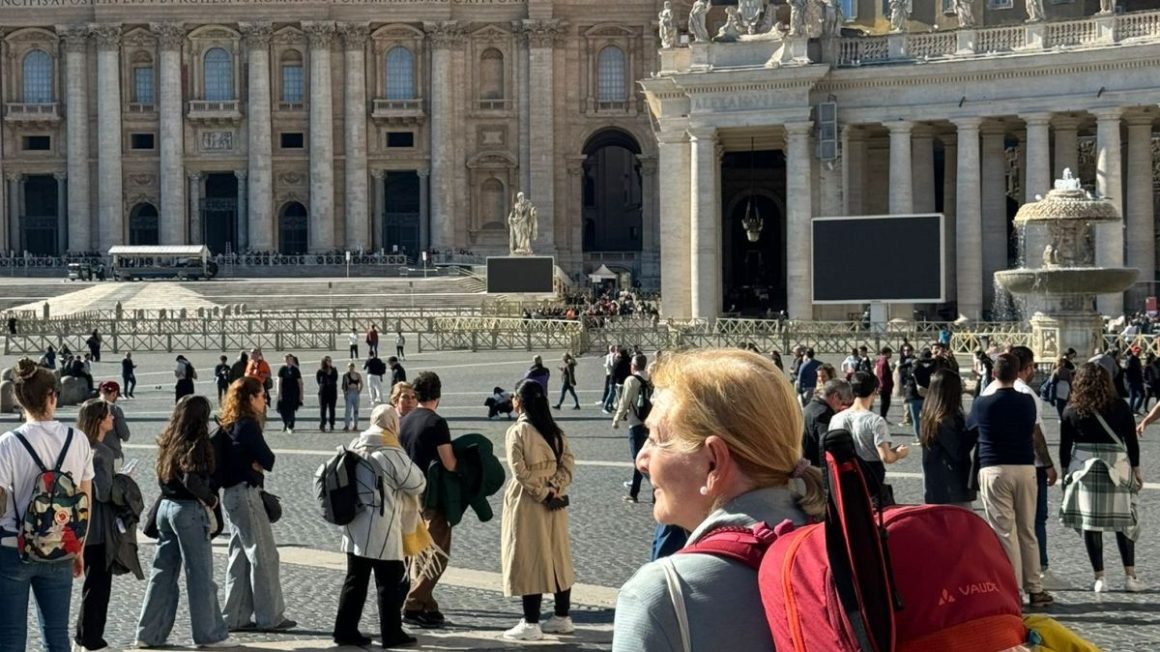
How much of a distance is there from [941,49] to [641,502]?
29423 mm

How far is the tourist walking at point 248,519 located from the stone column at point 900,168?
1357 inches

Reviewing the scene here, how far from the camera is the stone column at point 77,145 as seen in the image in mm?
84062

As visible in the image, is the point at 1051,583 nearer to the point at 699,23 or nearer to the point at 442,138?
the point at 699,23

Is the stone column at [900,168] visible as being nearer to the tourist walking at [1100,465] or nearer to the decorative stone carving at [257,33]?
the tourist walking at [1100,465]

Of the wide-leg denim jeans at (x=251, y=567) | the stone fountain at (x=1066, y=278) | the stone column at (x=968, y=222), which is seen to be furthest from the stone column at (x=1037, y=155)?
the wide-leg denim jeans at (x=251, y=567)

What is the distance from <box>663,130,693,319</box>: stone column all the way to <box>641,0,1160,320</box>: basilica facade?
1.9 inches

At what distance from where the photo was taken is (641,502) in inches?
680

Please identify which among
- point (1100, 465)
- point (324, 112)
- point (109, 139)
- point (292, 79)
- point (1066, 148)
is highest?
point (292, 79)

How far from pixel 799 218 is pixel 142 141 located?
47.5 meters

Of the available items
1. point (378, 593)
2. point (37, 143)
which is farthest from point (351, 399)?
point (37, 143)

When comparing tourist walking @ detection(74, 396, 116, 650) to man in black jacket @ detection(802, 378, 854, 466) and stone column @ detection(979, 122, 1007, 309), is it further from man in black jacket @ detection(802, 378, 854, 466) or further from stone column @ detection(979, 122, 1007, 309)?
stone column @ detection(979, 122, 1007, 309)

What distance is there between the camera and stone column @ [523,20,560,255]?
8262 cm

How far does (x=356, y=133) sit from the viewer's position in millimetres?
83750

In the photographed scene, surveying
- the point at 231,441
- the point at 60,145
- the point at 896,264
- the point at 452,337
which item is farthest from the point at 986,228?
the point at 60,145
